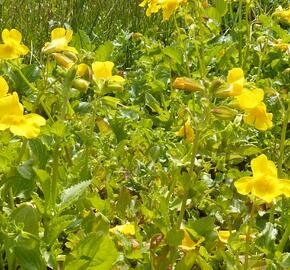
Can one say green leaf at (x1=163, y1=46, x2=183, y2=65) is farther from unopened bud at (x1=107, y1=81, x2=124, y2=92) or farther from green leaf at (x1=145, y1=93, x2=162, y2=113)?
unopened bud at (x1=107, y1=81, x2=124, y2=92)

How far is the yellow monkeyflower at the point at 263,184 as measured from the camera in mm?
1535

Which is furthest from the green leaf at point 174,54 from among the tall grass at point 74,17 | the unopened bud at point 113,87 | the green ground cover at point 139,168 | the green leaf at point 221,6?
the unopened bud at point 113,87

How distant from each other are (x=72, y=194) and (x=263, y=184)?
1.30ft

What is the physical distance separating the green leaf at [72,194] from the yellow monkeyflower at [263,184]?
32cm

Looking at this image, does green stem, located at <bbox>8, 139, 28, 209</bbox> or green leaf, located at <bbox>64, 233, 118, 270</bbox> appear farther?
green stem, located at <bbox>8, 139, 28, 209</bbox>

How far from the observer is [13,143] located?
A: 1.80 m

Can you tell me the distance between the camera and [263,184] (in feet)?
5.07

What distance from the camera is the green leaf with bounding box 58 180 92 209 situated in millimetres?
1526

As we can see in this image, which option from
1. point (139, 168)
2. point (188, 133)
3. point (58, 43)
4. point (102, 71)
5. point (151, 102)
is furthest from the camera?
point (151, 102)

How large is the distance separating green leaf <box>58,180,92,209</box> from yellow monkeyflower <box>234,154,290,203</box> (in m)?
0.32

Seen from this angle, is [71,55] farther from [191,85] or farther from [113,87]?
[191,85]

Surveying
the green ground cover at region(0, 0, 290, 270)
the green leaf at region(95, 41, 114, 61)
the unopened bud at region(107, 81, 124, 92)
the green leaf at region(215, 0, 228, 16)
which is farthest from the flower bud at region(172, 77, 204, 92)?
the green leaf at region(215, 0, 228, 16)

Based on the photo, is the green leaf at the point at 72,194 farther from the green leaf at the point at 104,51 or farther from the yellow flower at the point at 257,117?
the green leaf at the point at 104,51

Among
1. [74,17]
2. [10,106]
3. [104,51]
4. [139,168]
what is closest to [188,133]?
[139,168]
